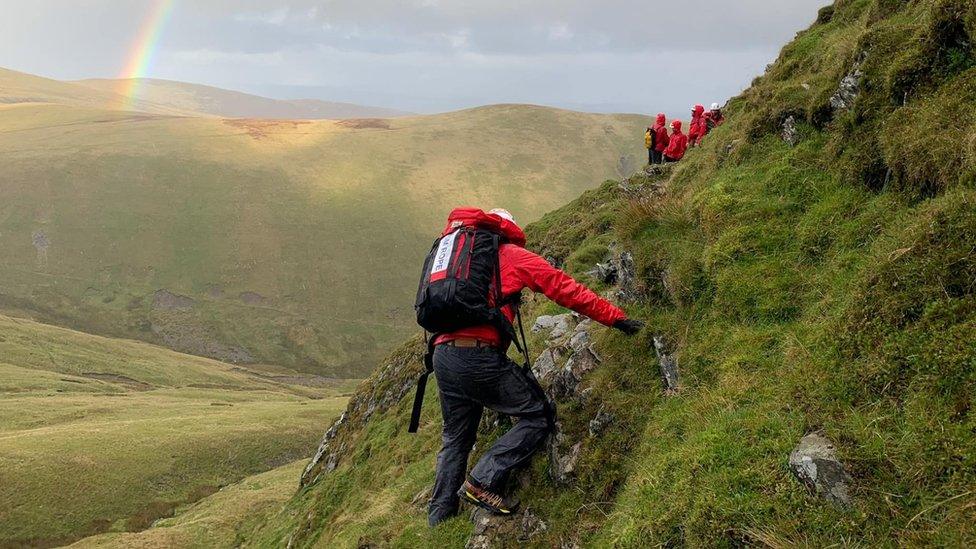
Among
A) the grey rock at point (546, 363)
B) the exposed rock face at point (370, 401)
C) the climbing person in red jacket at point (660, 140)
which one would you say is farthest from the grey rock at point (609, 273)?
the climbing person in red jacket at point (660, 140)

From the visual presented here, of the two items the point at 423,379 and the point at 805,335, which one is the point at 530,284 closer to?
the point at 423,379

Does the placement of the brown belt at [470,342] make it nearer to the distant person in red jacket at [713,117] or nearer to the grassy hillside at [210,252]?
the distant person in red jacket at [713,117]

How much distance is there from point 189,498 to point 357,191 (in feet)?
504

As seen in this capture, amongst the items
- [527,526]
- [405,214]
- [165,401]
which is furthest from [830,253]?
[405,214]

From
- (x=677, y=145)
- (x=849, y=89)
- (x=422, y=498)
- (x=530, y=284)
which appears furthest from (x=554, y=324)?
(x=677, y=145)

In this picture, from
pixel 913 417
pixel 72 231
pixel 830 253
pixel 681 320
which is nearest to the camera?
pixel 913 417

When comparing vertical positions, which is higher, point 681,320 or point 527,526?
point 681,320

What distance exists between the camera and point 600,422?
934 centimetres

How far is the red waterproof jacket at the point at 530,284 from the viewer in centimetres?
912

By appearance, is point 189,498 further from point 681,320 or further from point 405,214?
point 405,214

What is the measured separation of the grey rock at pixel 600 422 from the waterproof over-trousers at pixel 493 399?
2.52ft

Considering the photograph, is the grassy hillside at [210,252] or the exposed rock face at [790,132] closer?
the exposed rock face at [790,132]

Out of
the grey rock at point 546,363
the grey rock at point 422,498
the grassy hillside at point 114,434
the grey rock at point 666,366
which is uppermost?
the grey rock at point 666,366

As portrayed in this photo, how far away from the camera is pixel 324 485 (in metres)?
25.6
